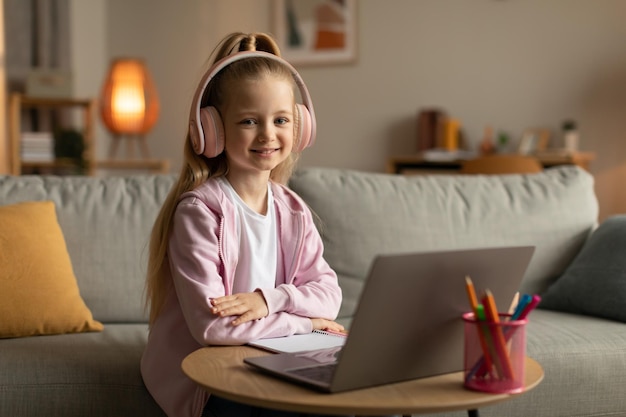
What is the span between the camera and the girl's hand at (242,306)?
1458mm

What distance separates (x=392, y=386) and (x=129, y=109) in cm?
454

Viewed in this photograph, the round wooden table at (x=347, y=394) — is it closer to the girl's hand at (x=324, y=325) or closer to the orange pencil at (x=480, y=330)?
the orange pencil at (x=480, y=330)

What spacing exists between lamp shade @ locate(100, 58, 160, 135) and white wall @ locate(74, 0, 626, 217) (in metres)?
0.47

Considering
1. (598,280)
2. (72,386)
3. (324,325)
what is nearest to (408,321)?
(324,325)

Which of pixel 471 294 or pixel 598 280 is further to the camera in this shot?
pixel 598 280

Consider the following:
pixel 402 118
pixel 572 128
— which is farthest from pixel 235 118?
pixel 402 118

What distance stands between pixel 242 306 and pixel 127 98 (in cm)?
418

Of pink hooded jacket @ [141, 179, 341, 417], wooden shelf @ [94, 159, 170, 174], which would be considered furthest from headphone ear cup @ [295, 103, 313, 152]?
wooden shelf @ [94, 159, 170, 174]

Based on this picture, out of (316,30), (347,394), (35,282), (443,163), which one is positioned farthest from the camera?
(316,30)

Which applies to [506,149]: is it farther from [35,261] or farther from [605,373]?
[35,261]

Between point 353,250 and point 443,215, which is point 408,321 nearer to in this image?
point 353,250

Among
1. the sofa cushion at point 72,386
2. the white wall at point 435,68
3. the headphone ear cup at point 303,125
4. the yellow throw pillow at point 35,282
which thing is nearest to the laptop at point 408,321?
the headphone ear cup at point 303,125

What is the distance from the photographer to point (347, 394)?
3.80 ft

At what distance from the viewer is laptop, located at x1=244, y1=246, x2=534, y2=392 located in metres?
1.16
